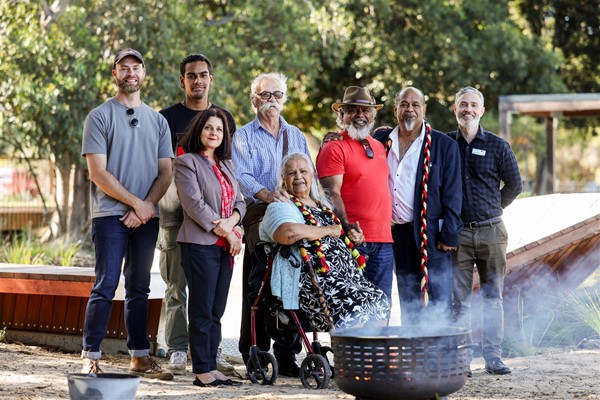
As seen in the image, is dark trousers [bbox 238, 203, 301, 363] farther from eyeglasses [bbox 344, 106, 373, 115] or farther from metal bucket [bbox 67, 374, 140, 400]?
metal bucket [bbox 67, 374, 140, 400]

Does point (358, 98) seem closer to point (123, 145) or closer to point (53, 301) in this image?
point (123, 145)

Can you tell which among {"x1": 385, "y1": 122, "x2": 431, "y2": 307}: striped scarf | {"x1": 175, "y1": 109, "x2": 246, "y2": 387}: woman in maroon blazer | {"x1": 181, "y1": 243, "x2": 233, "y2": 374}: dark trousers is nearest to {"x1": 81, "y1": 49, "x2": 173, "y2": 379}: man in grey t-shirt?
{"x1": 175, "y1": 109, "x2": 246, "y2": 387}: woman in maroon blazer

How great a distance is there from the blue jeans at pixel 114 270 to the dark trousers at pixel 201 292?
0.26 metres

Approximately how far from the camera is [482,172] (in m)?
6.75

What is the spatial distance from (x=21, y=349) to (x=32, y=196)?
12.9 metres

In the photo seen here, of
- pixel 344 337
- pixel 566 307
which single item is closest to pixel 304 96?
pixel 566 307

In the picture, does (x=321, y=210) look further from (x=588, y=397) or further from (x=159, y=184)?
(x=588, y=397)

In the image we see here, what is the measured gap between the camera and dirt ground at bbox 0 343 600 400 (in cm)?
563

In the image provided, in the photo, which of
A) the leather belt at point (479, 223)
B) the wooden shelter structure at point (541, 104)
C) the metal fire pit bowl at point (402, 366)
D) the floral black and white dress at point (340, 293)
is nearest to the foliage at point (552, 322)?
the leather belt at point (479, 223)

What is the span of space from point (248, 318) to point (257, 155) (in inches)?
42.7

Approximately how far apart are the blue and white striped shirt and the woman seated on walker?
26 cm

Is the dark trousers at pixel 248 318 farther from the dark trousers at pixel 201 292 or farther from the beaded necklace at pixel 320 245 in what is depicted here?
the dark trousers at pixel 201 292

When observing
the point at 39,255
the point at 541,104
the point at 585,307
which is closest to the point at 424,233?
the point at 585,307

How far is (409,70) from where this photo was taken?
22.8 metres
